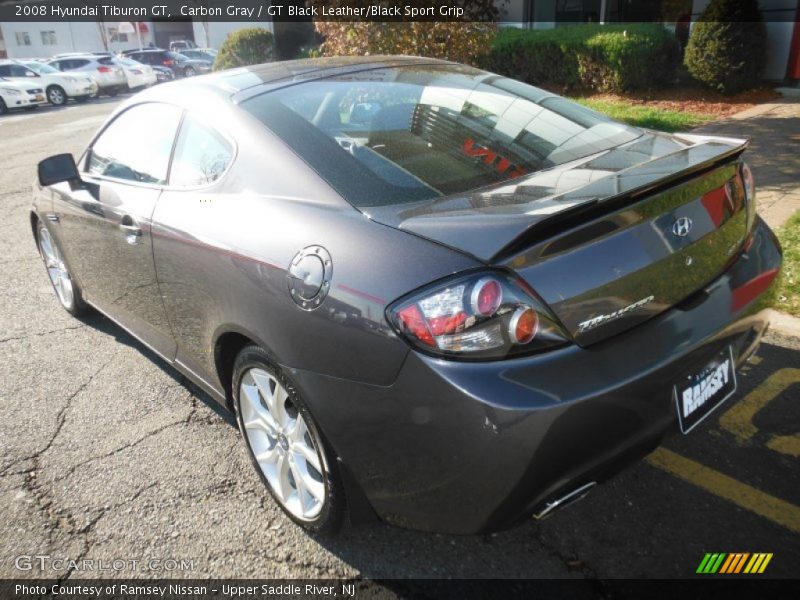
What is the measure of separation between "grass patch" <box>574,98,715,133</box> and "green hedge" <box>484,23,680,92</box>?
47.2 inches

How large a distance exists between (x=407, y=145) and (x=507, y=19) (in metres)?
18.9

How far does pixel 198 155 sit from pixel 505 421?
1816 millimetres

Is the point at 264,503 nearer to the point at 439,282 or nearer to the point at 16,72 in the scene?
the point at 439,282

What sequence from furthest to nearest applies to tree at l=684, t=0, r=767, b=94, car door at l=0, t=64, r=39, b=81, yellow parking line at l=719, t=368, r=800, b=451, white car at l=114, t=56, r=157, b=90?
white car at l=114, t=56, r=157, b=90
car door at l=0, t=64, r=39, b=81
tree at l=684, t=0, r=767, b=94
yellow parking line at l=719, t=368, r=800, b=451

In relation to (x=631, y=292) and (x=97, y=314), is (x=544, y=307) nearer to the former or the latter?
(x=631, y=292)

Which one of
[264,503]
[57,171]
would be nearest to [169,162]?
[57,171]

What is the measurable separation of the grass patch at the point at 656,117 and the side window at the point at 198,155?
265 inches

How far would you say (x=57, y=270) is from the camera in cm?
457

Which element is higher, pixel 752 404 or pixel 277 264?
pixel 277 264

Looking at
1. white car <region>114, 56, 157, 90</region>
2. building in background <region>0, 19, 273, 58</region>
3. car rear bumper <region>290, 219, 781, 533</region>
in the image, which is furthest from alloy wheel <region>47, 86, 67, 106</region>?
building in background <region>0, 19, 273, 58</region>

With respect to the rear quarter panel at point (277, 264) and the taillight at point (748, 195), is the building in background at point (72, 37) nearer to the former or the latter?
the rear quarter panel at point (277, 264)

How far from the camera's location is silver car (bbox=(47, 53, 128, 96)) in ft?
83.3

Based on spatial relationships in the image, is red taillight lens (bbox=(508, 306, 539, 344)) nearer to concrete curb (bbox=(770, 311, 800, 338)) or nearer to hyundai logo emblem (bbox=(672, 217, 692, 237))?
hyundai logo emblem (bbox=(672, 217, 692, 237))

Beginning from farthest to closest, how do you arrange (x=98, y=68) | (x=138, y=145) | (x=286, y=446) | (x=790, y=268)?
(x=98, y=68), (x=790, y=268), (x=138, y=145), (x=286, y=446)
